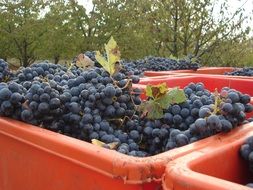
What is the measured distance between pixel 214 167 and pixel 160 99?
0.43m

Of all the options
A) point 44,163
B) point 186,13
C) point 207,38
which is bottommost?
point 44,163

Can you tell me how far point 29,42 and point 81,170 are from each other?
8.55m

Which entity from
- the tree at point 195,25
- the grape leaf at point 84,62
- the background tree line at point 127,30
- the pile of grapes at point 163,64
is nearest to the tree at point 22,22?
the background tree line at point 127,30

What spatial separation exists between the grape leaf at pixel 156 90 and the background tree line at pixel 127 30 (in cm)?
563

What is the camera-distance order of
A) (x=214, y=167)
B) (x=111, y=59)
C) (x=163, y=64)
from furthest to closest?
1. (x=163, y=64)
2. (x=111, y=59)
3. (x=214, y=167)

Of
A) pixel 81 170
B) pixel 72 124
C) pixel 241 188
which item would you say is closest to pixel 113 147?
pixel 81 170

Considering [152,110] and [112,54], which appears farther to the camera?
[112,54]

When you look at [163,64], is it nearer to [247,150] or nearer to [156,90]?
[156,90]

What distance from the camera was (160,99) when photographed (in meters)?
1.38

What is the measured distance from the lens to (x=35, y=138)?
4.15 feet

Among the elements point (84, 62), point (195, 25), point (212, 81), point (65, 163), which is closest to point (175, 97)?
point (65, 163)

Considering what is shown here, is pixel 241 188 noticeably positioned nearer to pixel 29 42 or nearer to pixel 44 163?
pixel 44 163

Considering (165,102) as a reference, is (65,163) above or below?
below

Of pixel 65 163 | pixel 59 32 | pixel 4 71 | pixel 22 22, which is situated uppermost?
pixel 22 22
